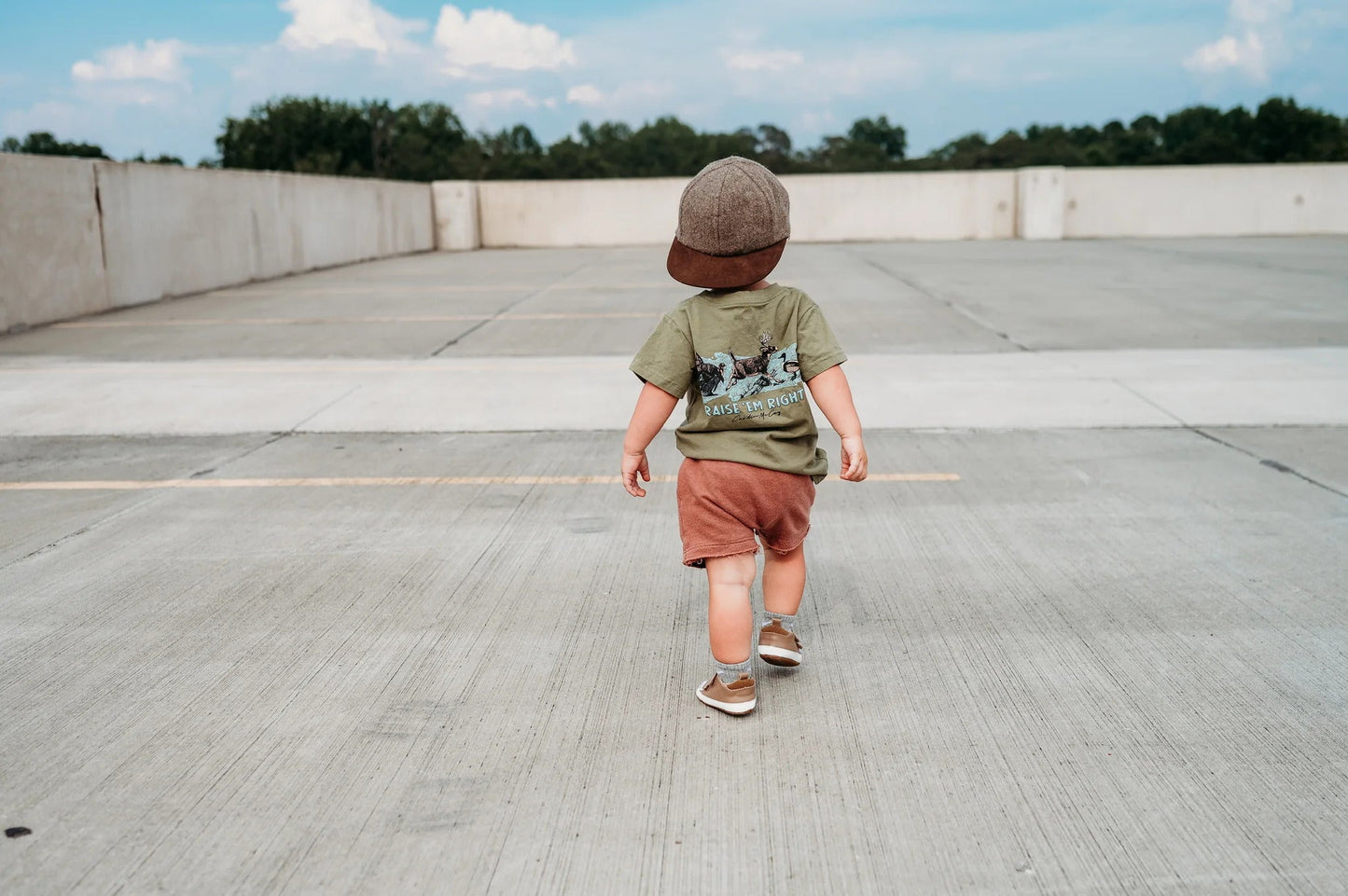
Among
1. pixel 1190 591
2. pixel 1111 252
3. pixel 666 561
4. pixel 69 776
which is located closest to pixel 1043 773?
pixel 1190 591

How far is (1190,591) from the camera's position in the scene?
4.09 m

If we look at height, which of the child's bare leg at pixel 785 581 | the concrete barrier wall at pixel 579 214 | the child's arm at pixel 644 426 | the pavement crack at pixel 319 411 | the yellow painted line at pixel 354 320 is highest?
the concrete barrier wall at pixel 579 214

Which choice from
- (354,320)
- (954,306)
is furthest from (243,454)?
(954,306)

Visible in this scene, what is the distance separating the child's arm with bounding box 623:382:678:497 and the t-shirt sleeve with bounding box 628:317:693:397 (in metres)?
0.03

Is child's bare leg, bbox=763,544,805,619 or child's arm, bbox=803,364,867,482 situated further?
child's bare leg, bbox=763,544,805,619

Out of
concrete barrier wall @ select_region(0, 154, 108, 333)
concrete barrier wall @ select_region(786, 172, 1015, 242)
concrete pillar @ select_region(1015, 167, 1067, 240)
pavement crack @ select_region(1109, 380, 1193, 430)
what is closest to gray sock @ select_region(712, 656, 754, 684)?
pavement crack @ select_region(1109, 380, 1193, 430)

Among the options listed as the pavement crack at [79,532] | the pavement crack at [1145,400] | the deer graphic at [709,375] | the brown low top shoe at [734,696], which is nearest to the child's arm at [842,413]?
the deer graphic at [709,375]

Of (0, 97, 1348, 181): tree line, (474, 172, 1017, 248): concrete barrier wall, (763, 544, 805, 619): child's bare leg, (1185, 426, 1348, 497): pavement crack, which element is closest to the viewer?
(763, 544, 805, 619): child's bare leg

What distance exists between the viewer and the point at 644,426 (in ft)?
10.4

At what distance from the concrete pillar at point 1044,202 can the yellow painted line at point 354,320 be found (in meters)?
20.2

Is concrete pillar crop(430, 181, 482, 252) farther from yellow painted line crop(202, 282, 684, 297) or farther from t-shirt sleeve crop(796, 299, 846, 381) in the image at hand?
t-shirt sleeve crop(796, 299, 846, 381)

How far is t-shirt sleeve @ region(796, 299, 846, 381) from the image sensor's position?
310 centimetres

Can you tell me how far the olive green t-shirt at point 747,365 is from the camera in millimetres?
3105

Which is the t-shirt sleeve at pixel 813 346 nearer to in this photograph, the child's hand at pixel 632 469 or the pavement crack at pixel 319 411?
the child's hand at pixel 632 469
